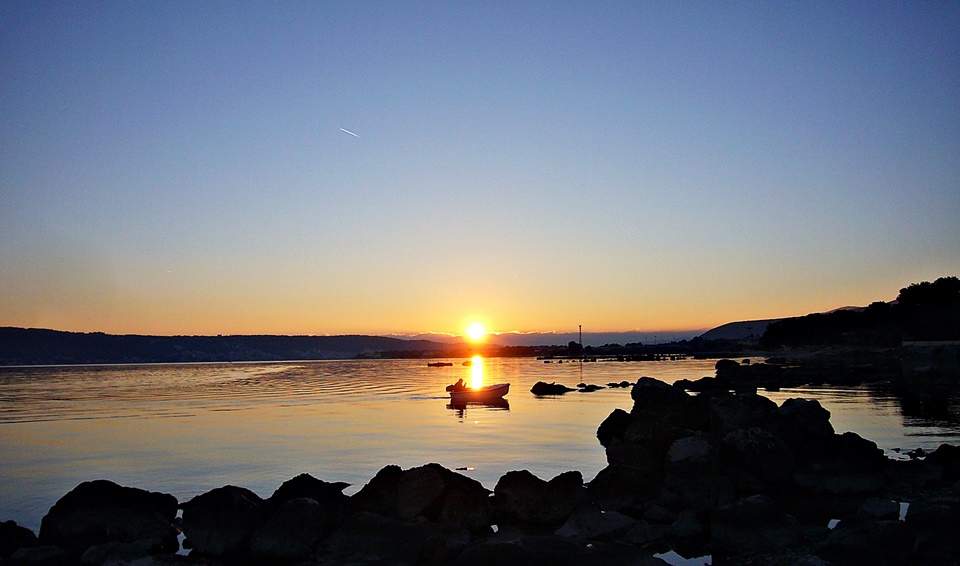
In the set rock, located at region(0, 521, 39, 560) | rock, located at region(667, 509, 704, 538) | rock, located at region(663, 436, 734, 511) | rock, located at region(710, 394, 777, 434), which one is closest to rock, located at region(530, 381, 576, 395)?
rock, located at region(710, 394, 777, 434)

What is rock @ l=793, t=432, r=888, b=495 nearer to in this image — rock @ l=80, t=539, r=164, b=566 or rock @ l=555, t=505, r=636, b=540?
rock @ l=555, t=505, r=636, b=540

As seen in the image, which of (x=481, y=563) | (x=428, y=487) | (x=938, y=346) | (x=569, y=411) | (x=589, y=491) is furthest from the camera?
(x=938, y=346)

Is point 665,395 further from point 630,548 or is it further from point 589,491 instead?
point 630,548

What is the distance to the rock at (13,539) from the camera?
14234 millimetres

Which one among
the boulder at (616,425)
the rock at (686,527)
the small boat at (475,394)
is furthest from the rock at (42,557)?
the small boat at (475,394)

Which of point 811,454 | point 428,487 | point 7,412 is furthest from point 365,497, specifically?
point 7,412

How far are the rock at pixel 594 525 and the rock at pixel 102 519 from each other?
831 cm

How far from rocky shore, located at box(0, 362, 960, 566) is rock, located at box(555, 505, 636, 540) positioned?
0.03m

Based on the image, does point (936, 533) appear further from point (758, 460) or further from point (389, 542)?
point (389, 542)

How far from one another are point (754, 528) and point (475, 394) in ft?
141

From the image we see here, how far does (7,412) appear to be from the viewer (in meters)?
53.0

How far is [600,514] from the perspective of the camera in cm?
1481

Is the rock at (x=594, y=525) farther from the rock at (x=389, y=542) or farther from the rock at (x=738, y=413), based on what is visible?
the rock at (x=738, y=413)

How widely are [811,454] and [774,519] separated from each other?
6.86 m
